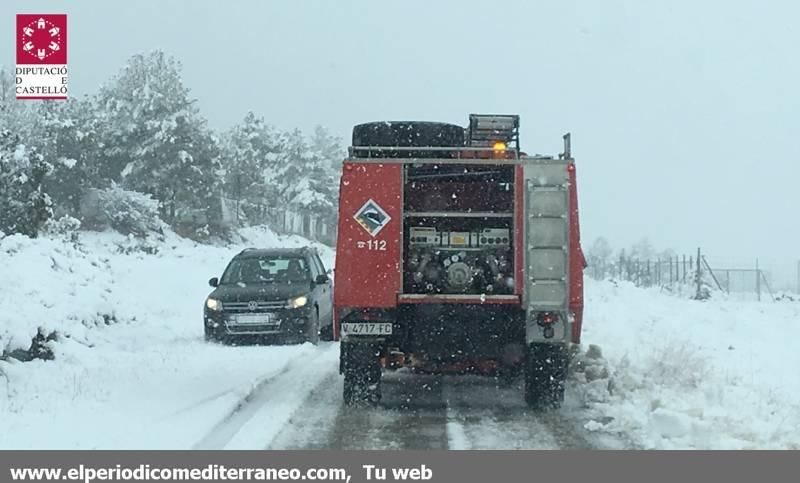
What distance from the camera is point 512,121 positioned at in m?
13.4

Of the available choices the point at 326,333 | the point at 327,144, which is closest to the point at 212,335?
the point at 326,333

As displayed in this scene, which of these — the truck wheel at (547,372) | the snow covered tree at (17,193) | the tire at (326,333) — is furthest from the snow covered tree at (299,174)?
the truck wheel at (547,372)

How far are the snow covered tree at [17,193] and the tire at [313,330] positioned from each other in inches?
558

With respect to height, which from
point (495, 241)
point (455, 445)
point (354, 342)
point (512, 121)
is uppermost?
point (512, 121)

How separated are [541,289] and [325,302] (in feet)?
30.2

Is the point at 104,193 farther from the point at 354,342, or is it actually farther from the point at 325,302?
the point at 354,342

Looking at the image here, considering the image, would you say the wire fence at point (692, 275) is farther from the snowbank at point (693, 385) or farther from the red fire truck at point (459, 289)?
the red fire truck at point (459, 289)

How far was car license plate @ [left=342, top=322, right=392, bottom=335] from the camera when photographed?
1030cm

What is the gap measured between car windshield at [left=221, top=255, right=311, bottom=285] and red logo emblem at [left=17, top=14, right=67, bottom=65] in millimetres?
5634

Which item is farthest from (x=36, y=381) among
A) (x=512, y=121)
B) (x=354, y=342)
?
(x=512, y=121)

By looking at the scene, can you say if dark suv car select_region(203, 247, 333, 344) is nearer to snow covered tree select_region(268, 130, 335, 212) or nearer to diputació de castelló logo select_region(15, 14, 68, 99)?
diputació de castelló logo select_region(15, 14, 68, 99)

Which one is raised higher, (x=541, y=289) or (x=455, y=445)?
(x=541, y=289)

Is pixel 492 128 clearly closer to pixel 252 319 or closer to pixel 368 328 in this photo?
pixel 368 328
